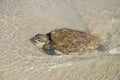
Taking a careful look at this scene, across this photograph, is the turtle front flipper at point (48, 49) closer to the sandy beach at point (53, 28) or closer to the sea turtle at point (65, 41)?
the sea turtle at point (65, 41)

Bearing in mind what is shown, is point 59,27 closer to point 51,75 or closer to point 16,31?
point 16,31

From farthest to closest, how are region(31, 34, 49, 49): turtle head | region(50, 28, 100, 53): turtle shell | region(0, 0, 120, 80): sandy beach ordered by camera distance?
region(31, 34, 49, 49): turtle head < region(50, 28, 100, 53): turtle shell < region(0, 0, 120, 80): sandy beach

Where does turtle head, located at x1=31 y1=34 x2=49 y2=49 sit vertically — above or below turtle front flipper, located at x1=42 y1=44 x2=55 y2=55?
above

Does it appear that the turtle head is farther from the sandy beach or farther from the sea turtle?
the sandy beach

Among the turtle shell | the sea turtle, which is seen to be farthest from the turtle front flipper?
the turtle shell

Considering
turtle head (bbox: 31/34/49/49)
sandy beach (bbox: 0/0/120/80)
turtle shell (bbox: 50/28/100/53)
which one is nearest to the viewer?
sandy beach (bbox: 0/0/120/80)

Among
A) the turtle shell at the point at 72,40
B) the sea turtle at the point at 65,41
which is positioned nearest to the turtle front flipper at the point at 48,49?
the sea turtle at the point at 65,41
